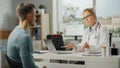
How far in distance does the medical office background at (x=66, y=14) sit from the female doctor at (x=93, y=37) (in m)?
1.24

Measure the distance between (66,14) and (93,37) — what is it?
5.96ft

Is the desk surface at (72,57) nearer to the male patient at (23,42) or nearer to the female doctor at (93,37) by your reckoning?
the female doctor at (93,37)

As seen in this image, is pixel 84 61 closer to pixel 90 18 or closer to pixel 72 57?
pixel 72 57

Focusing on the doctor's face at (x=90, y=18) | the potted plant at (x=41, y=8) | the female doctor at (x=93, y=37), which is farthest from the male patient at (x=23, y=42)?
the potted plant at (x=41, y=8)

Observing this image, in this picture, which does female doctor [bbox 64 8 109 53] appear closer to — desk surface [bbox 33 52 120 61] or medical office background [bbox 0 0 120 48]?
desk surface [bbox 33 52 120 61]

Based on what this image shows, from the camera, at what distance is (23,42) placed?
1.98m

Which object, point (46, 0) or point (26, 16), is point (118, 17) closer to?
point (46, 0)

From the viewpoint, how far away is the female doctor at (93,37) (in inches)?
129

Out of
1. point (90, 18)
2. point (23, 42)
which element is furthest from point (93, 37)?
point (23, 42)

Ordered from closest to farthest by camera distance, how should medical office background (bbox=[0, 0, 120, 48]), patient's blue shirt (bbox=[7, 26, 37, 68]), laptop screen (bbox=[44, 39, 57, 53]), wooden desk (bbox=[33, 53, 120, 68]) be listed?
patient's blue shirt (bbox=[7, 26, 37, 68]), wooden desk (bbox=[33, 53, 120, 68]), laptop screen (bbox=[44, 39, 57, 53]), medical office background (bbox=[0, 0, 120, 48])

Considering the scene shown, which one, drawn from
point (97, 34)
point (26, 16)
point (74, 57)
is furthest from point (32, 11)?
point (97, 34)

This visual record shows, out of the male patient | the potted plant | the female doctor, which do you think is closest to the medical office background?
the potted plant

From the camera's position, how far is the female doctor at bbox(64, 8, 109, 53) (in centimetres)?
327

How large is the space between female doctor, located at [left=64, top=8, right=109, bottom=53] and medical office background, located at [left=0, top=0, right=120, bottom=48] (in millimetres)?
1245
